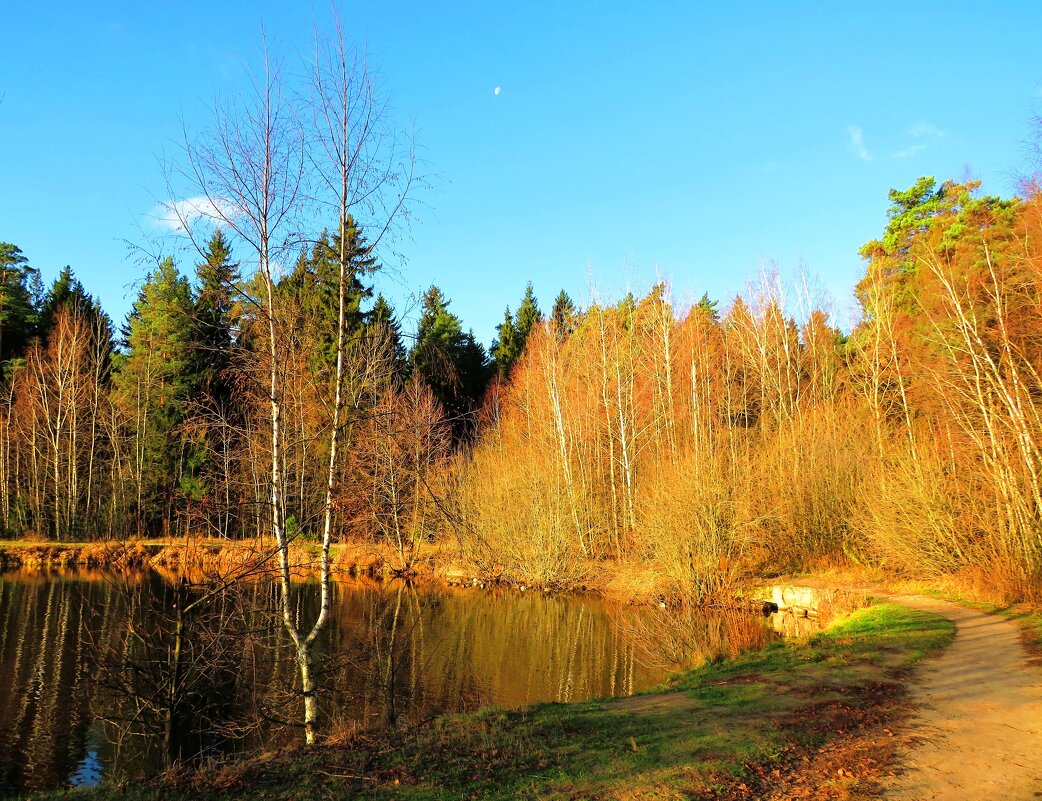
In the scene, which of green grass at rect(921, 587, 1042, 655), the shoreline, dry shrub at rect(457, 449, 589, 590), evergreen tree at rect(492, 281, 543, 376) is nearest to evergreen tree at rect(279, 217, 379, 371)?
green grass at rect(921, 587, 1042, 655)

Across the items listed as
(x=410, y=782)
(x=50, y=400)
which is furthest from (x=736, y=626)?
(x=50, y=400)

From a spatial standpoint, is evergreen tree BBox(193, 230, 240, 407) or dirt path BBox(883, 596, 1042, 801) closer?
dirt path BBox(883, 596, 1042, 801)

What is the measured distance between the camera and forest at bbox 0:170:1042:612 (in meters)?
7.05

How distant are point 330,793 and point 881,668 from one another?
7.37 m

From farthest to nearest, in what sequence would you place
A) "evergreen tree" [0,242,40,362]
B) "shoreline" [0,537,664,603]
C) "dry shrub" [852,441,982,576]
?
"evergreen tree" [0,242,40,362] < "shoreline" [0,537,664,603] < "dry shrub" [852,441,982,576]

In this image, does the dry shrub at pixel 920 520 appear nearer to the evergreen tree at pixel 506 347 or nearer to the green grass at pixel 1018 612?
the green grass at pixel 1018 612

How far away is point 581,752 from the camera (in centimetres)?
560

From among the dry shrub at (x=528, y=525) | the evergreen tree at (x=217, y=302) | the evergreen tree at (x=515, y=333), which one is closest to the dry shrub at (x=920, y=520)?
the dry shrub at (x=528, y=525)

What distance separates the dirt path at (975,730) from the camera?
4727mm

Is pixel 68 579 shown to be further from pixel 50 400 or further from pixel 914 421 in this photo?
pixel 914 421

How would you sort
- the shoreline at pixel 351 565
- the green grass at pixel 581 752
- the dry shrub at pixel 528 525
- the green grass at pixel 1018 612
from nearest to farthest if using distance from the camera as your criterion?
1. the green grass at pixel 581 752
2. the green grass at pixel 1018 612
3. the shoreline at pixel 351 565
4. the dry shrub at pixel 528 525

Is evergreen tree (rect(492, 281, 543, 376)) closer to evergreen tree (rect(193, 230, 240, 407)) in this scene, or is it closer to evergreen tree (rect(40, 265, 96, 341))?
evergreen tree (rect(40, 265, 96, 341))

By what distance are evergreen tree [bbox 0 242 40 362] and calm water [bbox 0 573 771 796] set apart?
930 inches

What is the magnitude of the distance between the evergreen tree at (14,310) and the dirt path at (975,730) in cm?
4165
